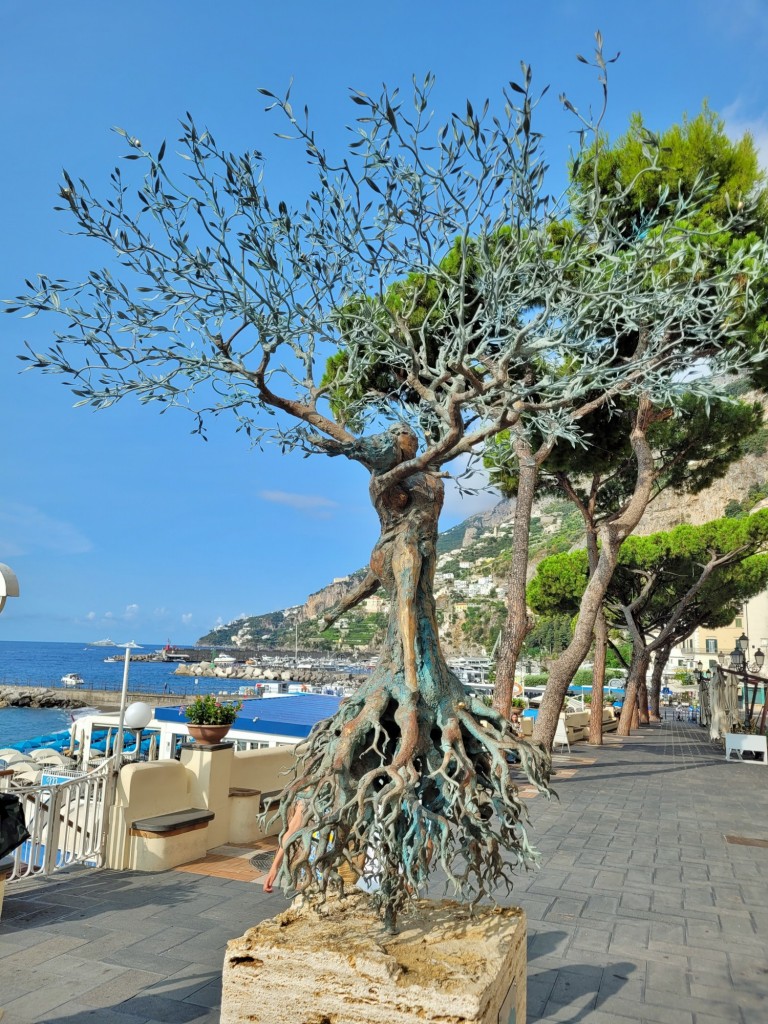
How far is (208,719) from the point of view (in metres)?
7.60

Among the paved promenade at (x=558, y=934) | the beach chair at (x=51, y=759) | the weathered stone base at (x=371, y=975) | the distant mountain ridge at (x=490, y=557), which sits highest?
the distant mountain ridge at (x=490, y=557)

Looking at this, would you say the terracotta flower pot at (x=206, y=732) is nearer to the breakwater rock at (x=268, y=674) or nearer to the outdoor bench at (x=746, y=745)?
the outdoor bench at (x=746, y=745)

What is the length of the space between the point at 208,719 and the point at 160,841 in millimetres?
1391

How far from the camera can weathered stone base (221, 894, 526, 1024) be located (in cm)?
248

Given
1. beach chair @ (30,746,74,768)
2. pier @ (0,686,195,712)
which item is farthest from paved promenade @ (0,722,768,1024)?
pier @ (0,686,195,712)

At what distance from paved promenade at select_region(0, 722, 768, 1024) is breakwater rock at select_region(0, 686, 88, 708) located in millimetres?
55068

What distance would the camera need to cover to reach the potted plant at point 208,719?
7.41 meters

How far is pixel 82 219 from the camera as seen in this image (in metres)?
3.15

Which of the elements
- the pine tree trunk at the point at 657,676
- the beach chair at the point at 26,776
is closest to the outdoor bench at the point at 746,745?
the pine tree trunk at the point at 657,676

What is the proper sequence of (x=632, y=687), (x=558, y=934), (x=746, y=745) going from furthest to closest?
1. (x=632, y=687)
2. (x=746, y=745)
3. (x=558, y=934)

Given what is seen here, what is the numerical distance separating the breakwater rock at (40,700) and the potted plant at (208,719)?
176 ft

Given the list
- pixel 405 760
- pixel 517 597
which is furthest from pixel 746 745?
pixel 405 760

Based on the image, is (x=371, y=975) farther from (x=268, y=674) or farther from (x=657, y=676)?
(x=268, y=674)

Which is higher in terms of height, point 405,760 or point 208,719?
point 405,760
